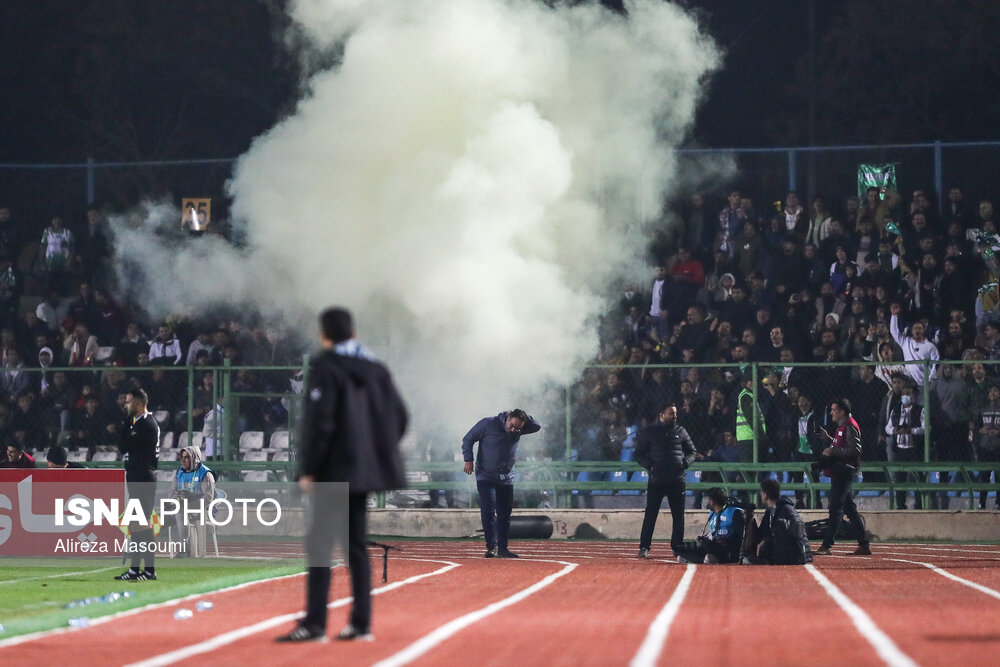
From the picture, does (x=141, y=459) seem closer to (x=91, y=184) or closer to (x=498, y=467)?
(x=498, y=467)

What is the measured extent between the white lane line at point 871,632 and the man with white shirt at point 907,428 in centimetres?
787

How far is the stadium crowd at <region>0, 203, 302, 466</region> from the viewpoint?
2608cm

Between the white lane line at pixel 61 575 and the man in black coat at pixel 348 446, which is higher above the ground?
the man in black coat at pixel 348 446

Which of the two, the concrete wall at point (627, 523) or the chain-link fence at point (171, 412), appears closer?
the concrete wall at point (627, 523)

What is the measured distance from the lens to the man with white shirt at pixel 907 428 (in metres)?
23.6

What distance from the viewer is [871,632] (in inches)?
452

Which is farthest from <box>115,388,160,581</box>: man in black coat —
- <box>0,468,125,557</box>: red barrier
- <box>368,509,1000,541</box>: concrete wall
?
<box>368,509,1000,541</box>: concrete wall

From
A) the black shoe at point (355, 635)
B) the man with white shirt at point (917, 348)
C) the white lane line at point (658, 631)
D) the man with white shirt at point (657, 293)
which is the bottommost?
the white lane line at point (658, 631)

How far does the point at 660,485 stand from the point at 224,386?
24.7ft

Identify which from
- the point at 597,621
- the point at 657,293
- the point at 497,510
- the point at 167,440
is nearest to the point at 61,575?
the point at 497,510

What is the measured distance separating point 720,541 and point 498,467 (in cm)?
301

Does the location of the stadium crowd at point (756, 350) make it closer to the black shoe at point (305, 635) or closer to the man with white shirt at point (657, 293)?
the man with white shirt at point (657, 293)

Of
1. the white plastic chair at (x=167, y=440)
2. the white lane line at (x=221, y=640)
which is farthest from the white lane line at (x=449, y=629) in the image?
the white plastic chair at (x=167, y=440)

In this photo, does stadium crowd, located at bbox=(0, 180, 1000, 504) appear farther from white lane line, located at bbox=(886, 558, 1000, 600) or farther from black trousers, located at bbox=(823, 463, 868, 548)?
white lane line, located at bbox=(886, 558, 1000, 600)
